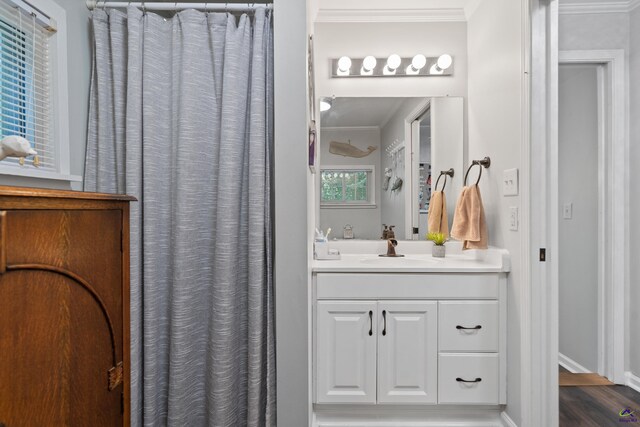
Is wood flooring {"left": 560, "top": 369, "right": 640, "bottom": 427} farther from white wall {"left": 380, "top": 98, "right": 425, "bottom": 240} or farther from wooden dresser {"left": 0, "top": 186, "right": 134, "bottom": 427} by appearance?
wooden dresser {"left": 0, "top": 186, "right": 134, "bottom": 427}

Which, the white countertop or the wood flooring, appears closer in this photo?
the white countertop

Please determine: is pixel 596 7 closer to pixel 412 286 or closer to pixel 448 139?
pixel 448 139

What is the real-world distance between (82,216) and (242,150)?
78 cm

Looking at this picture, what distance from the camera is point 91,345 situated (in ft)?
2.83

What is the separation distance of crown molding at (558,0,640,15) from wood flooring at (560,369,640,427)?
2.54 meters

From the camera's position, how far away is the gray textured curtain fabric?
1.48 meters

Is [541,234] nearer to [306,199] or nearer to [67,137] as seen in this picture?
[306,199]

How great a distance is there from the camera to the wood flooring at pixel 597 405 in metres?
1.93

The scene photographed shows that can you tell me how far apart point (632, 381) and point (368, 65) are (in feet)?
9.15

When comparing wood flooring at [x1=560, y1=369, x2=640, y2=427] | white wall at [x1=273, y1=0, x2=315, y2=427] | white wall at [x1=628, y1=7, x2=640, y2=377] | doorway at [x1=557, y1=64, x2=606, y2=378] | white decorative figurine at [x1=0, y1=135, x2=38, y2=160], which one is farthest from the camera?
doorway at [x1=557, y1=64, x2=606, y2=378]

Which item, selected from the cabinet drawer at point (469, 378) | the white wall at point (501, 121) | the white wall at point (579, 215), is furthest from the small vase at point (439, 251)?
the white wall at point (579, 215)

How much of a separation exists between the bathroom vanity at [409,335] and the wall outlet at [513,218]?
6.0 inches

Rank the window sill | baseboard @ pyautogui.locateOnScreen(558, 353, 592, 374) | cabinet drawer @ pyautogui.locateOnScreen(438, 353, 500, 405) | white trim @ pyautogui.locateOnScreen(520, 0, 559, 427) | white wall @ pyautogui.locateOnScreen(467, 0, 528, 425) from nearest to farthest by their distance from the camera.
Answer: the window sill < white trim @ pyautogui.locateOnScreen(520, 0, 559, 427) < white wall @ pyautogui.locateOnScreen(467, 0, 528, 425) < cabinet drawer @ pyautogui.locateOnScreen(438, 353, 500, 405) < baseboard @ pyautogui.locateOnScreen(558, 353, 592, 374)

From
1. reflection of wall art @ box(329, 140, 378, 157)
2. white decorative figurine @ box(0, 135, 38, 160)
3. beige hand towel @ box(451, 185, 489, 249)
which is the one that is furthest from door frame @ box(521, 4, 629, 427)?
white decorative figurine @ box(0, 135, 38, 160)
